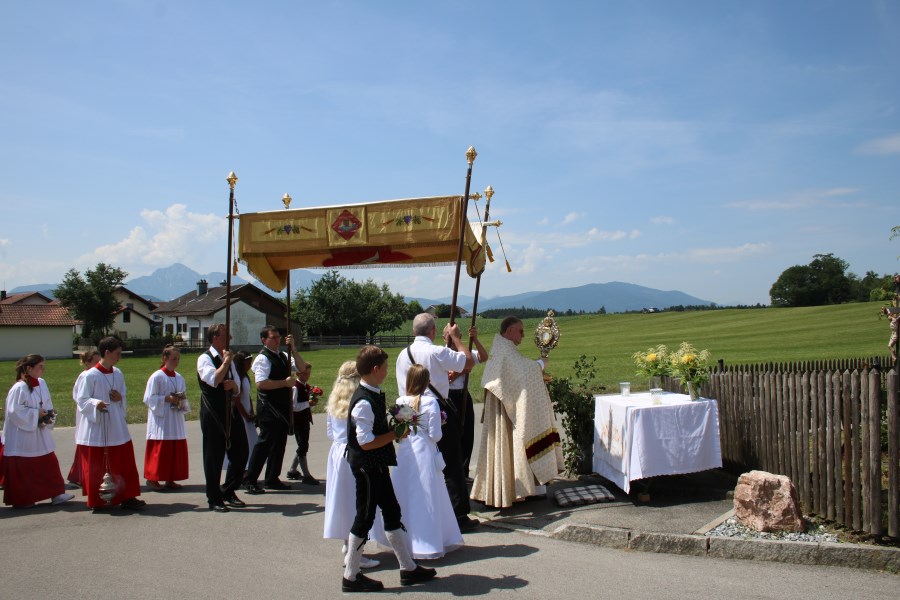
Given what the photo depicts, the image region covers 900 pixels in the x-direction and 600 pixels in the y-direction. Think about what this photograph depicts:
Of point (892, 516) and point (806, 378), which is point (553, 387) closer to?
point (806, 378)

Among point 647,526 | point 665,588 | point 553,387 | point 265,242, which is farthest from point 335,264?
point 665,588

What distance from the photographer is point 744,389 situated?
7.69 metres

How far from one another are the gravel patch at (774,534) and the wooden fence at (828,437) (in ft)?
0.74

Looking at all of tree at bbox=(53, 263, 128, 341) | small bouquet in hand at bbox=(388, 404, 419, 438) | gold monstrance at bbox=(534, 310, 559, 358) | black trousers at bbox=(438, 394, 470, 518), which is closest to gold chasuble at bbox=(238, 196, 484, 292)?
gold monstrance at bbox=(534, 310, 559, 358)

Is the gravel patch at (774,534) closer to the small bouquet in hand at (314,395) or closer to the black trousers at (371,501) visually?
the black trousers at (371,501)

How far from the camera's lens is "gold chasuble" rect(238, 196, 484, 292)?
798 centimetres

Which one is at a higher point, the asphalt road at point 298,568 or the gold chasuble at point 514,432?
the gold chasuble at point 514,432

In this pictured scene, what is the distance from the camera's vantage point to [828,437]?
622 centimetres

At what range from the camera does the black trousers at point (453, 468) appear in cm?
682

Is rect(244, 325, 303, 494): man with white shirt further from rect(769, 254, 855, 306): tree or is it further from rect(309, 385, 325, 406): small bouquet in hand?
rect(769, 254, 855, 306): tree

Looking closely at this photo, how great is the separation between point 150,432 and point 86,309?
61.6 metres

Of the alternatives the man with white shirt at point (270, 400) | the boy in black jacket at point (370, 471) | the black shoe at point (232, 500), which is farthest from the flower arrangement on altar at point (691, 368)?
the black shoe at point (232, 500)

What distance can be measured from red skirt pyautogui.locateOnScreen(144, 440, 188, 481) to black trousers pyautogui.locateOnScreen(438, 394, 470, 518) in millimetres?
4364

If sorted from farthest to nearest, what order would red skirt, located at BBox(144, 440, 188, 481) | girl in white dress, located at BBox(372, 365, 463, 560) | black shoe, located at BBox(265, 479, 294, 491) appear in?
red skirt, located at BBox(144, 440, 188, 481)
black shoe, located at BBox(265, 479, 294, 491)
girl in white dress, located at BBox(372, 365, 463, 560)
